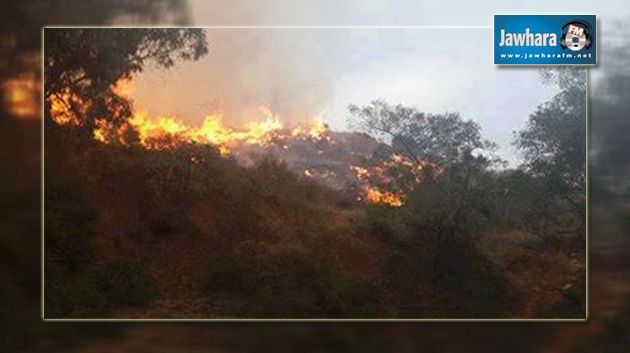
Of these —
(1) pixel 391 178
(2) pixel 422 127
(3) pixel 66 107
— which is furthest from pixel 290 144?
(3) pixel 66 107

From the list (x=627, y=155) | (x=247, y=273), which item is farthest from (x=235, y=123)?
(x=627, y=155)

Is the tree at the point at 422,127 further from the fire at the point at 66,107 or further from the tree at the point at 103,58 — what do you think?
the fire at the point at 66,107

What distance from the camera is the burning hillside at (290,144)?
207 inches

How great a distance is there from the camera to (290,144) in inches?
208

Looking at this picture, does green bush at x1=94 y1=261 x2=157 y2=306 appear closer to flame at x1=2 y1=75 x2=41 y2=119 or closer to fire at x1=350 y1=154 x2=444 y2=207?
flame at x1=2 y1=75 x2=41 y2=119

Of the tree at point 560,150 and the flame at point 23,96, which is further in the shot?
the flame at point 23,96

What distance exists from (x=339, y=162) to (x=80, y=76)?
6.61ft

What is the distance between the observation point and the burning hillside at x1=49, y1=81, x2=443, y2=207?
5.25 m

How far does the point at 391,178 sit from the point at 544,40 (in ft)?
4.92

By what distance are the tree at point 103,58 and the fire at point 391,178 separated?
1518mm

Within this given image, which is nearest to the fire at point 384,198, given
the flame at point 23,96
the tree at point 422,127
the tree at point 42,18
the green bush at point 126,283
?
the tree at point 422,127

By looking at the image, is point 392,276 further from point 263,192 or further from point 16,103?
point 16,103

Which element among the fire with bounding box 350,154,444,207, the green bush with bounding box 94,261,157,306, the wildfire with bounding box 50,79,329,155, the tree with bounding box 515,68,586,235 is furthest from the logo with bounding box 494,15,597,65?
the green bush with bounding box 94,261,157,306

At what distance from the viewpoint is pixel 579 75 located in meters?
5.23
